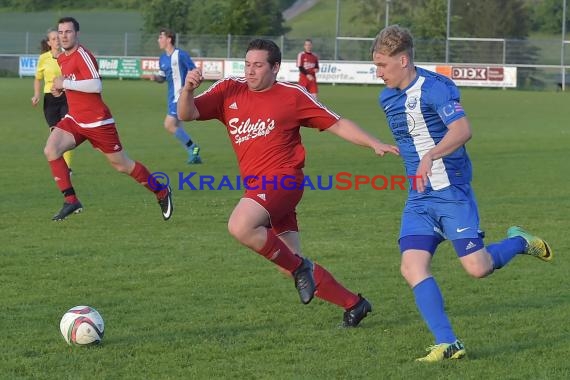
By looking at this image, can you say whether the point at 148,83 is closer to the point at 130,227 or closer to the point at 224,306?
the point at 130,227

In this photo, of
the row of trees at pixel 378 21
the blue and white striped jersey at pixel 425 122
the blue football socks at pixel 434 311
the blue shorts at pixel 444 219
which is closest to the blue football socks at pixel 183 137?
the blue and white striped jersey at pixel 425 122

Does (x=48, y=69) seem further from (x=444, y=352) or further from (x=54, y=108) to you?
(x=444, y=352)

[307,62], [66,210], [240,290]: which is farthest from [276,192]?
[307,62]

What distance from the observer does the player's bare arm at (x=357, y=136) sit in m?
5.48

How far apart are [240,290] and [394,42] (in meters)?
2.38

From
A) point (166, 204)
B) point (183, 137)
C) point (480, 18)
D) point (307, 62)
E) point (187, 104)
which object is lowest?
A: point (166, 204)

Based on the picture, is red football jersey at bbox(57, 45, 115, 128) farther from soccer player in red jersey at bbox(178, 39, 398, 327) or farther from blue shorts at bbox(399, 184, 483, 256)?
blue shorts at bbox(399, 184, 483, 256)

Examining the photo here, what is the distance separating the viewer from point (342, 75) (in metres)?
44.1

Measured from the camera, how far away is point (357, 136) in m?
5.81

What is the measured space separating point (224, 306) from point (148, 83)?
37743 mm

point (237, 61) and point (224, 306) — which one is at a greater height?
point (237, 61)

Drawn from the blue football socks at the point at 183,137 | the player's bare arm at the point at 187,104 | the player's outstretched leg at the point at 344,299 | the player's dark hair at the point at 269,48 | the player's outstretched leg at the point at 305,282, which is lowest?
the player's outstretched leg at the point at 344,299

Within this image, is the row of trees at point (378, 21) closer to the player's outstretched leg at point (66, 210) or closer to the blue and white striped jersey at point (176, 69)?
the blue and white striped jersey at point (176, 69)

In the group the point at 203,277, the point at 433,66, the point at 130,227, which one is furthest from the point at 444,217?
the point at 433,66
